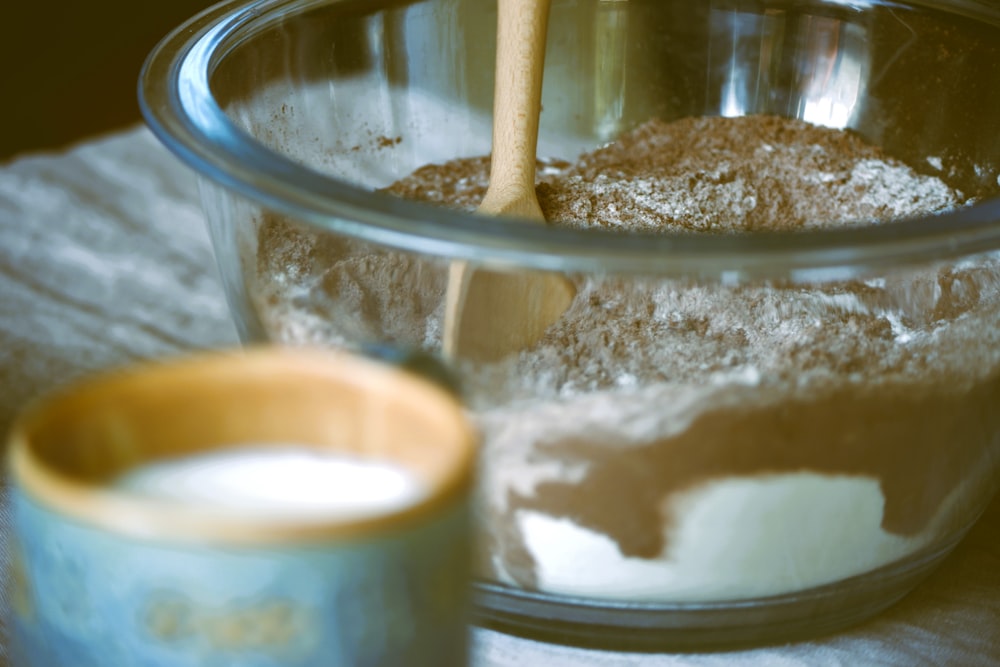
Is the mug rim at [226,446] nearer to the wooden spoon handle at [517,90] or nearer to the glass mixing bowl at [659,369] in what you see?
the glass mixing bowl at [659,369]

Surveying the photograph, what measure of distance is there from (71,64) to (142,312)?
821 millimetres

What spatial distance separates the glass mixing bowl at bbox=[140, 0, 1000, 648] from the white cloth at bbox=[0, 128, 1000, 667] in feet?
0.04

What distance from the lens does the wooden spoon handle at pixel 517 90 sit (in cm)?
50

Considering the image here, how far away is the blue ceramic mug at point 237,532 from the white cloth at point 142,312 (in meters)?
0.22

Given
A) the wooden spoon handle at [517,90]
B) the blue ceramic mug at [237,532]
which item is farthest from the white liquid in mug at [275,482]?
the wooden spoon handle at [517,90]

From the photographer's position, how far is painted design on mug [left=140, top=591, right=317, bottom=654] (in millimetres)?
194

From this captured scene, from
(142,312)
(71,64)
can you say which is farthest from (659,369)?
(71,64)

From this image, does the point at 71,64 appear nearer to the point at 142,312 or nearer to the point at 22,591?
the point at 142,312

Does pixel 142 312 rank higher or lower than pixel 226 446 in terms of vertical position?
lower

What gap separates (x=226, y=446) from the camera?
222 mm

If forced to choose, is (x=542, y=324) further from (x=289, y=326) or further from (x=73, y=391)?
(x=73, y=391)

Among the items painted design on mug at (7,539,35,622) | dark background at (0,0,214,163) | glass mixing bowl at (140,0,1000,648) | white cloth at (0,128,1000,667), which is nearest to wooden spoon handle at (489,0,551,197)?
glass mixing bowl at (140,0,1000,648)

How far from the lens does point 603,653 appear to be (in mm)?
417

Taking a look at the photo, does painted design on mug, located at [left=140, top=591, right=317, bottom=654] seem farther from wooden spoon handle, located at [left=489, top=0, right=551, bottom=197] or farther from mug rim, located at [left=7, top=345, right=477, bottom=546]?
wooden spoon handle, located at [left=489, top=0, right=551, bottom=197]
